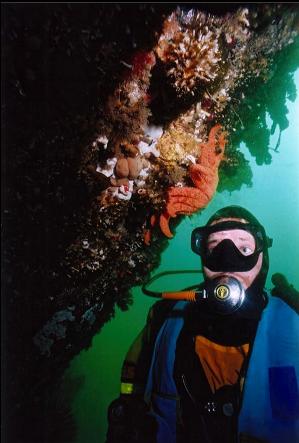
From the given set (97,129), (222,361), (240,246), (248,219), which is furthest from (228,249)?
(97,129)

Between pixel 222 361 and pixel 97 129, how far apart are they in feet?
7.92

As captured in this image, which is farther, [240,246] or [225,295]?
[240,246]

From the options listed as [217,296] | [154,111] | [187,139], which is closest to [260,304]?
[217,296]

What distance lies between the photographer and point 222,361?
291 centimetres

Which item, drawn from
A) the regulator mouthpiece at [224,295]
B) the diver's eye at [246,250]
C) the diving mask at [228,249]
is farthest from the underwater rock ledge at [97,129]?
the regulator mouthpiece at [224,295]

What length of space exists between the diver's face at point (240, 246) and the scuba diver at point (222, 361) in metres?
0.01

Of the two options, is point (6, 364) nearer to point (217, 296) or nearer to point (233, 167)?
point (217, 296)

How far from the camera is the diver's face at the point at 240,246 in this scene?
309cm

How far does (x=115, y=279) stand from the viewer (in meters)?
3.49

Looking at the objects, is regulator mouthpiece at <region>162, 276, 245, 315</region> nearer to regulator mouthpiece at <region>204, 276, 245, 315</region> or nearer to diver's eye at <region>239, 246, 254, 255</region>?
regulator mouthpiece at <region>204, 276, 245, 315</region>

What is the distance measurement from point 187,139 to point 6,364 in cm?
273

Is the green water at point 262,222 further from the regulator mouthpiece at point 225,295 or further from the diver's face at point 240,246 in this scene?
the regulator mouthpiece at point 225,295

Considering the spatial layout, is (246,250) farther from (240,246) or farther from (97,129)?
(97,129)

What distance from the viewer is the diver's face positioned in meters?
3.09
